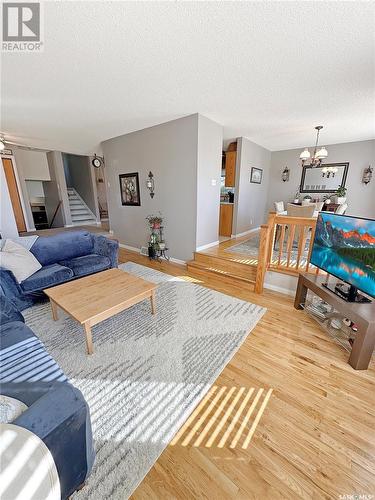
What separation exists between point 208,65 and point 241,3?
2.21 feet

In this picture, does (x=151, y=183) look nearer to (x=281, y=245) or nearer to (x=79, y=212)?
Result: (x=281, y=245)

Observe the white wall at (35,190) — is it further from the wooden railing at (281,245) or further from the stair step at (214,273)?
the wooden railing at (281,245)

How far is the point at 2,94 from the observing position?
100 inches

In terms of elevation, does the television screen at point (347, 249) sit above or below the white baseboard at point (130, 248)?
above

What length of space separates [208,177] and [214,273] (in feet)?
5.77

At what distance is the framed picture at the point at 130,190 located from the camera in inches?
178

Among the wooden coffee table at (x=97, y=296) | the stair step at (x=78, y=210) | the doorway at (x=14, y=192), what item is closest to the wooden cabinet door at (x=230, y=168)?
the wooden coffee table at (x=97, y=296)

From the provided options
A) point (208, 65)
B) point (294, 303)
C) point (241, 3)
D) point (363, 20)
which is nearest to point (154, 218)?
point (208, 65)

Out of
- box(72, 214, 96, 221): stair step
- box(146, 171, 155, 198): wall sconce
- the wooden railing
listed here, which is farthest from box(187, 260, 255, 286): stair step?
box(72, 214, 96, 221): stair step

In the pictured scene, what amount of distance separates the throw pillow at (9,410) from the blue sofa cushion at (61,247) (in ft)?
7.89

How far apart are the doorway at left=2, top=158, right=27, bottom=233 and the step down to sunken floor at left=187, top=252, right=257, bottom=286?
630 centimetres

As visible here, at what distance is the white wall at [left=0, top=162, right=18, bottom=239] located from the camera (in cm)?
336

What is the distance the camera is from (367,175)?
4930 millimetres

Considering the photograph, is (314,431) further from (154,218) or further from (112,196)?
(112,196)
